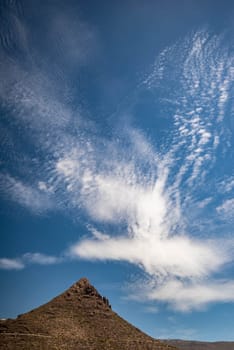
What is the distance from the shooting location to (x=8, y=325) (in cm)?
8631

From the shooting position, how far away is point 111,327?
97688 mm

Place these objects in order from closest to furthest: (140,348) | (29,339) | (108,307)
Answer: (29,339)
(140,348)
(108,307)

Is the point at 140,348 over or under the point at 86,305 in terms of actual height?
under

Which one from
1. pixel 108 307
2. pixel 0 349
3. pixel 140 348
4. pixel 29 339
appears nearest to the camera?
pixel 0 349

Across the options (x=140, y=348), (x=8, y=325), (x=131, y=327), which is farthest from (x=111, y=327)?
(x=8, y=325)

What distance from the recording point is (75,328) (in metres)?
91.8

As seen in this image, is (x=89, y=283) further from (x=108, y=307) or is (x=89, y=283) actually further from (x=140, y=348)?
(x=140, y=348)

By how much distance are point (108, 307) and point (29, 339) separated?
37.8 metres

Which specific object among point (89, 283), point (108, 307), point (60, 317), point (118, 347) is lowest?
point (118, 347)

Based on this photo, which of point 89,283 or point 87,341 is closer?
point 87,341

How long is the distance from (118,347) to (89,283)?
3730 centimetres

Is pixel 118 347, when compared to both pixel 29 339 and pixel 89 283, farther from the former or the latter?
pixel 89 283

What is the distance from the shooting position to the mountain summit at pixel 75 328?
80062 millimetres

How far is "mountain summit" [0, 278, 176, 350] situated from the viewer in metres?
80.1
